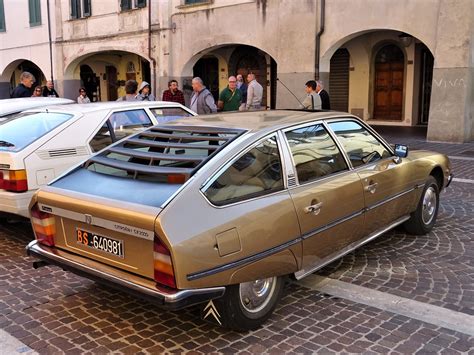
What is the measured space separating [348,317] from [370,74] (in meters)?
15.2

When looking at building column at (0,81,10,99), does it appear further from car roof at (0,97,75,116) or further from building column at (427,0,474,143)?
building column at (427,0,474,143)

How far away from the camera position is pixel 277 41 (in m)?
15.8

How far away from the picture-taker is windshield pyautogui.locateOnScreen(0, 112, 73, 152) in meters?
5.70

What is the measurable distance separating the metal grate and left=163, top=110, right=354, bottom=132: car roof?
0.14 metres

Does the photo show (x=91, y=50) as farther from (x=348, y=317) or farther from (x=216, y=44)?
(x=348, y=317)

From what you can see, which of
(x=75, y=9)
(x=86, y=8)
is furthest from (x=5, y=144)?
(x=75, y=9)

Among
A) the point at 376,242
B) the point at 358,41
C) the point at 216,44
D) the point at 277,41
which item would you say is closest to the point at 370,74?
the point at 358,41

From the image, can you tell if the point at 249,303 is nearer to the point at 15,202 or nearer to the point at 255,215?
the point at 255,215

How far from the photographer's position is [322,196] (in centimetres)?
416

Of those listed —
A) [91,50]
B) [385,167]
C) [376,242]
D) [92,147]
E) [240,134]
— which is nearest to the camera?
[240,134]

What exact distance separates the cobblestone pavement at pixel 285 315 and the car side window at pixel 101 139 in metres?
1.46

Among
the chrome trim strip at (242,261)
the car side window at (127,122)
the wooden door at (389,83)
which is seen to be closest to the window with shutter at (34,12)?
the wooden door at (389,83)

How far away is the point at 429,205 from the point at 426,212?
0.10 m

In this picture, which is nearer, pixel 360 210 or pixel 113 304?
pixel 113 304
